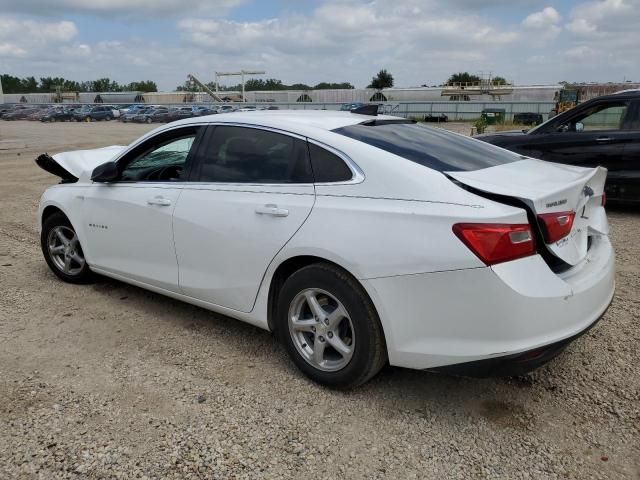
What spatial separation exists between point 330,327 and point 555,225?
1.28 meters

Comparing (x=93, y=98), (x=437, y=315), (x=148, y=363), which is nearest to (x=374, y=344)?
(x=437, y=315)

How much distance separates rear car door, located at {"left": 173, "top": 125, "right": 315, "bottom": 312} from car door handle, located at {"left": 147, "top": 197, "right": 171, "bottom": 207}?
124 millimetres

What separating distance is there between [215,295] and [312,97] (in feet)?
268

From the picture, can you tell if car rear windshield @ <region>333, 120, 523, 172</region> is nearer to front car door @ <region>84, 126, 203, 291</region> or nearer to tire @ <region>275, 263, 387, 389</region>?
tire @ <region>275, 263, 387, 389</region>

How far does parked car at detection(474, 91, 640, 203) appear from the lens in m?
7.21

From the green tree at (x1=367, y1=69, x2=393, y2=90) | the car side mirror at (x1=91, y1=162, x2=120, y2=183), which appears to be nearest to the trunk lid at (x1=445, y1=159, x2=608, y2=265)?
the car side mirror at (x1=91, y1=162, x2=120, y2=183)

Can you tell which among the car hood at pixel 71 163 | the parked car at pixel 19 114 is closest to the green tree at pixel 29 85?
the parked car at pixel 19 114

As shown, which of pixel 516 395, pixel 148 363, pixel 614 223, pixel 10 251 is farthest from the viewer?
pixel 614 223

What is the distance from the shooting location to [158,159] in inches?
169

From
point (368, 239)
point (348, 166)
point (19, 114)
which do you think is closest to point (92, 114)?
point (19, 114)

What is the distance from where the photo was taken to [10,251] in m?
6.20

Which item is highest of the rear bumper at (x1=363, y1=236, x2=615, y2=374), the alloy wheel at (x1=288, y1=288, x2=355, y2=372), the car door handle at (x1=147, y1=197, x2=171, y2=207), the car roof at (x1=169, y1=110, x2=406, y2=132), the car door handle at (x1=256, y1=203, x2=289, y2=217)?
the car roof at (x1=169, y1=110, x2=406, y2=132)

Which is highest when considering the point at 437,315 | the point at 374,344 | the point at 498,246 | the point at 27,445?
the point at 498,246

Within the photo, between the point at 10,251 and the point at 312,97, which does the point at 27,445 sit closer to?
the point at 10,251
